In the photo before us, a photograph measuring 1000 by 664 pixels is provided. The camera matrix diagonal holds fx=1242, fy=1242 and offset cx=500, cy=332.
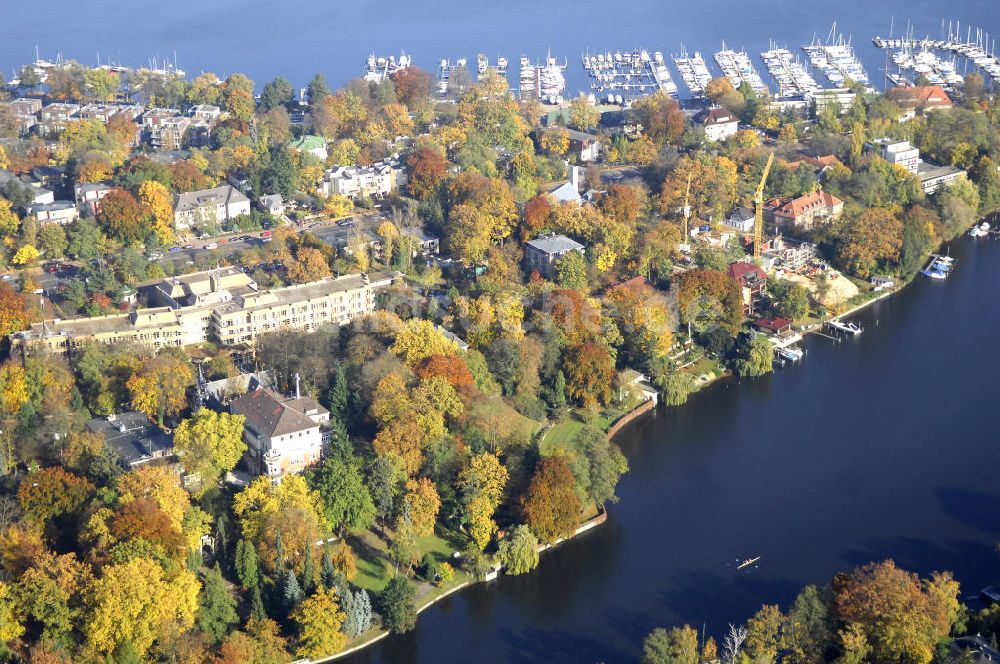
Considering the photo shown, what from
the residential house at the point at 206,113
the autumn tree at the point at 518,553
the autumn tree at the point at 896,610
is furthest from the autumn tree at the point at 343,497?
the residential house at the point at 206,113

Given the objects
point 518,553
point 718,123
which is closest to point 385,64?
point 718,123

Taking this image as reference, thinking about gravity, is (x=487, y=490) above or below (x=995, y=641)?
above

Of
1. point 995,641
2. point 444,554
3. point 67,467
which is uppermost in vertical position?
point 67,467

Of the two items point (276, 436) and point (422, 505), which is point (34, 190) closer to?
point (276, 436)

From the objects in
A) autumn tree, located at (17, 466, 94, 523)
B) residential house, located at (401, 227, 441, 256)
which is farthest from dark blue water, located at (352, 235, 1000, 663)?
residential house, located at (401, 227, 441, 256)

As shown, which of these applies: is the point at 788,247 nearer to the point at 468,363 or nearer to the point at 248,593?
the point at 468,363

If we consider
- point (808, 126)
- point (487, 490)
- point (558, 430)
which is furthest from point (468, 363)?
point (808, 126)
